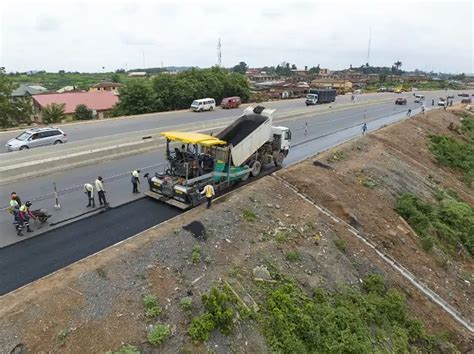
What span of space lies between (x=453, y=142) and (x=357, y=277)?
3058cm

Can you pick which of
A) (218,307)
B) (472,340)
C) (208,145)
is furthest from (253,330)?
(472,340)

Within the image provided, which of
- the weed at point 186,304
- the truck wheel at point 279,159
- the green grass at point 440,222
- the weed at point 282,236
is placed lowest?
the green grass at point 440,222

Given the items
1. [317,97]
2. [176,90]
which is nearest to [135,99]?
[176,90]

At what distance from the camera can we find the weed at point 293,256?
491 inches

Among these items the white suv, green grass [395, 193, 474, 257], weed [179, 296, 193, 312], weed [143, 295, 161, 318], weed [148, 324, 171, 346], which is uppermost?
the white suv

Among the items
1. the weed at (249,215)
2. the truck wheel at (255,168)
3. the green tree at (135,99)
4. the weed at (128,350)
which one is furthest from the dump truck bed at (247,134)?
the green tree at (135,99)

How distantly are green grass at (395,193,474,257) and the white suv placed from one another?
21.4 meters

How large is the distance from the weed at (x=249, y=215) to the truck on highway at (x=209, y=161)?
183 cm

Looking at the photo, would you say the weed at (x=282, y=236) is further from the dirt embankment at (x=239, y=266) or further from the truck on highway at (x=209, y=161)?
the truck on highway at (x=209, y=161)

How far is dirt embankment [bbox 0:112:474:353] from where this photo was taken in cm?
822

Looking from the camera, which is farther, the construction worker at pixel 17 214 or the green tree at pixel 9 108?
the green tree at pixel 9 108

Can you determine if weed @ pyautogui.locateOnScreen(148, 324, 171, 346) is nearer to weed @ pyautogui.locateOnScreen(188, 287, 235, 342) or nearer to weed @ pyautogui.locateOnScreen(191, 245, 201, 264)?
weed @ pyautogui.locateOnScreen(188, 287, 235, 342)

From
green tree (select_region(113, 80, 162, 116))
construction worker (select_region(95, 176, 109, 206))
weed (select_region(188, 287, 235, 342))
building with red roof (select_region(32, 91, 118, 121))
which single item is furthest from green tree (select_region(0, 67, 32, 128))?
weed (select_region(188, 287, 235, 342))

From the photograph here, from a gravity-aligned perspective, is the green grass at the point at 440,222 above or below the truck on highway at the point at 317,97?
below
